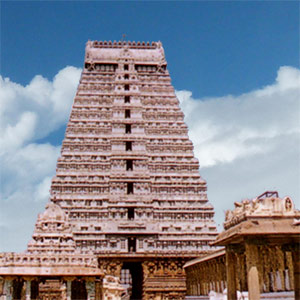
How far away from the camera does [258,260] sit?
17047 millimetres

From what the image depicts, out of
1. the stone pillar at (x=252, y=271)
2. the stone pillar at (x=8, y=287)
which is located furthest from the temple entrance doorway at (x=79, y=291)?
the stone pillar at (x=252, y=271)

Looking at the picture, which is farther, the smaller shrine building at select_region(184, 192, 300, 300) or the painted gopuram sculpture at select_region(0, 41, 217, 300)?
the painted gopuram sculpture at select_region(0, 41, 217, 300)

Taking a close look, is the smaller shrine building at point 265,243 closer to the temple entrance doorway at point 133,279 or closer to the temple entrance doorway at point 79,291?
the temple entrance doorway at point 79,291

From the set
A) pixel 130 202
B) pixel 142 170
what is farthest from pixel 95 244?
pixel 142 170

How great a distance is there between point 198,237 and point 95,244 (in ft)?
34.4

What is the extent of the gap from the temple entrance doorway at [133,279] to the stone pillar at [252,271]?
38.1 metres

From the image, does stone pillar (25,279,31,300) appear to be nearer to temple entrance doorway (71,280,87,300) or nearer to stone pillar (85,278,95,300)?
stone pillar (85,278,95,300)

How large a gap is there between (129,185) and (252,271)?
38.4 metres

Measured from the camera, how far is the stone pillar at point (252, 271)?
16578 mm

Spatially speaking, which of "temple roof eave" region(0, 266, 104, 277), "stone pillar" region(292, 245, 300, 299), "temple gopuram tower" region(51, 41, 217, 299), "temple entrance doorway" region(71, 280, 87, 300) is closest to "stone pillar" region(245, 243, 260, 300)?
"stone pillar" region(292, 245, 300, 299)

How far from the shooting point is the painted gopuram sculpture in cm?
4850

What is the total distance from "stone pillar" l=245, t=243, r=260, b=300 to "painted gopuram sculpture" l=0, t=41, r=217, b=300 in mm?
24155

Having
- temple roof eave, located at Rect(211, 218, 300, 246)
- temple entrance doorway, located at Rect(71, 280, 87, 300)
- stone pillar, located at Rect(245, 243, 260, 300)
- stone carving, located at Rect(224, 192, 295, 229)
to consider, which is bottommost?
temple entrance doorway, located at Rect(71, 280, 87, 300)

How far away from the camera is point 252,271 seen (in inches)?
659
